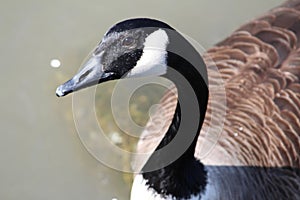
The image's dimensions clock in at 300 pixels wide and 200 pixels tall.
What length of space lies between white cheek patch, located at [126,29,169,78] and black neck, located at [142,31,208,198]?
2 cm

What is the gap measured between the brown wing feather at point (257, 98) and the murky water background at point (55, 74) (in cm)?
61

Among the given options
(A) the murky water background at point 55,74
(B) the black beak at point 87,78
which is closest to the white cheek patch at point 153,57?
(B) the black beak at point 87,78

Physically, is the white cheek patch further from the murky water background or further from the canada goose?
the murky water background

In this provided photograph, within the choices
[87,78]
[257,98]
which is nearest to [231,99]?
[257,98]

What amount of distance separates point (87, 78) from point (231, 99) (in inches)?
33.7

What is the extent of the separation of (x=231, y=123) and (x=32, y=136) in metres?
1.24

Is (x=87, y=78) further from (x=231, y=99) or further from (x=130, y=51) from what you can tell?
(x=231, y=99)

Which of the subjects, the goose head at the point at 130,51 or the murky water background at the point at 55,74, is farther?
the murky water background at the point at 55,74

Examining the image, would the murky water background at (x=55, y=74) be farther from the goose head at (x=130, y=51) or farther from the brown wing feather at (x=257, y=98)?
the goose head at (x=130, y=51)

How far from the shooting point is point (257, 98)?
2.37 meters

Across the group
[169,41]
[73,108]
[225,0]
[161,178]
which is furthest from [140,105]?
[169,41]

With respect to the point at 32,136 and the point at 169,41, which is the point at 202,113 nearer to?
the point at 169,41

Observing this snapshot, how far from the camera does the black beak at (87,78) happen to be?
1.74 meters

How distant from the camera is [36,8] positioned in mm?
3416
